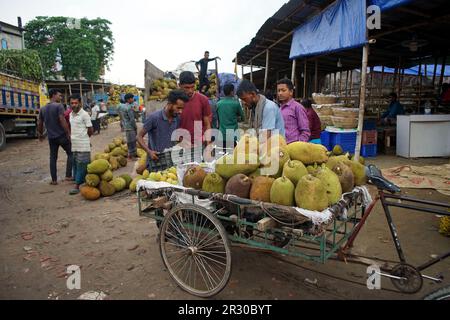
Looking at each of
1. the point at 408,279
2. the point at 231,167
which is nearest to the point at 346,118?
the point at 408,279

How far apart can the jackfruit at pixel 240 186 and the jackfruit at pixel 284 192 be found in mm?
243

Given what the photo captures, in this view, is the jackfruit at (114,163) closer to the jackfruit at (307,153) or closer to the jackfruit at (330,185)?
the jackfruit at (307,153)

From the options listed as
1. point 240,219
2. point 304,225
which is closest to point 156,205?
point 240,219

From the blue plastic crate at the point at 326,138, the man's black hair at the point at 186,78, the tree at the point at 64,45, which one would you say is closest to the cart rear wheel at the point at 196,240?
the man's black hair at the point at 186,78

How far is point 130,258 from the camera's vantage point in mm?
3318

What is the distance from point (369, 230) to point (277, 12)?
5.59 m

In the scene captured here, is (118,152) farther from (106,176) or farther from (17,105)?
(17,105)

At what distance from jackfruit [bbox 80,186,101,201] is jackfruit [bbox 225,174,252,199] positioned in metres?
3.73

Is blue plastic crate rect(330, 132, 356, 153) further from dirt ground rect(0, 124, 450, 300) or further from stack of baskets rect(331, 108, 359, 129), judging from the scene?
dirt ground rect(0, 124, 450, 300)

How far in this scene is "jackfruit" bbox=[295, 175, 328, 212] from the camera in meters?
1.96

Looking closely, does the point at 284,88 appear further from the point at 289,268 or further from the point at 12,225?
the point at 12,225

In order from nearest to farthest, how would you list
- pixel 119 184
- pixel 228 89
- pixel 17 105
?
pixel 119 184, pixel 228 89, pixel 17 105

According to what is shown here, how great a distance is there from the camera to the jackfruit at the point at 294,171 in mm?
2168

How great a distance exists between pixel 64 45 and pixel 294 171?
105ft
